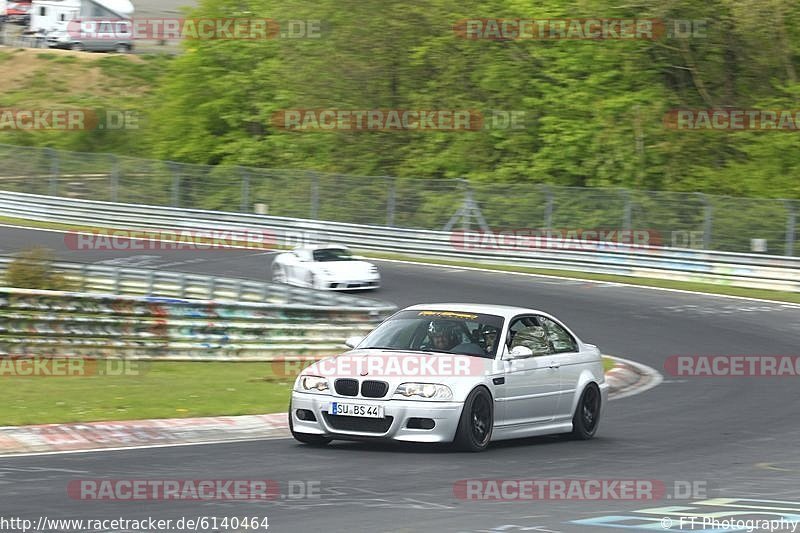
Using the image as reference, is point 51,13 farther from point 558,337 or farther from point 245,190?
point 558,337

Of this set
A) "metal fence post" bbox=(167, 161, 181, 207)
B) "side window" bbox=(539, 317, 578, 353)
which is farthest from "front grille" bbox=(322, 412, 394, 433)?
"metal fence post" bbox=(167, 161, 181, 207)

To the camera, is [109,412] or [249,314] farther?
[249,314]

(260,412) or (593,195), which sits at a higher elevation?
(593,195)

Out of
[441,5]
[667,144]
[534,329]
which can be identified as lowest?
[534,329]

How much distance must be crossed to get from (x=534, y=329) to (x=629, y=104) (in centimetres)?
2911

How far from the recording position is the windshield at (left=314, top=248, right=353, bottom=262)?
98.3 ft

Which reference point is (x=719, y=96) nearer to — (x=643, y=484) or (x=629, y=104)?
(x=629, y=104)

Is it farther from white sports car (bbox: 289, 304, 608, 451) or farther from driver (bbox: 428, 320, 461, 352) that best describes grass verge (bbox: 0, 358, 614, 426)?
driver (bbox: 428, 320, 461, 352)

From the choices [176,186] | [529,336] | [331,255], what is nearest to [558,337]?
[529,336]

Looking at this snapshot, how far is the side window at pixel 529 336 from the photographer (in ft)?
39.5

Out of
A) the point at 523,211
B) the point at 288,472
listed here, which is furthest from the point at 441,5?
the point at 288,472

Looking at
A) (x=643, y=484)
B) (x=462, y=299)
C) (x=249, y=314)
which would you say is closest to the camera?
(x=643, y=484)

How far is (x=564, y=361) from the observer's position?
1253cm

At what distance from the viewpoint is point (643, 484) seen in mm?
9594
